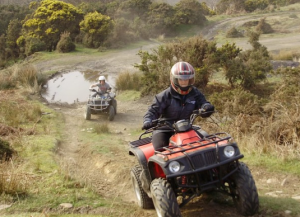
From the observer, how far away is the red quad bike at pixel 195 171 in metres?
4.56

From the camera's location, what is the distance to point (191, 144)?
4914 millimetres

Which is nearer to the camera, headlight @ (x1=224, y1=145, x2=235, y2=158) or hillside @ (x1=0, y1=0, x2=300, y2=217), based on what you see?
headlight @ (x1=224, y1=145, x2=235, y2=158)

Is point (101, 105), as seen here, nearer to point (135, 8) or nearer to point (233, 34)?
point (233, 34)

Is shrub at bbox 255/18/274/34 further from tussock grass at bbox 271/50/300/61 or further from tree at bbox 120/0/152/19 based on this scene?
tussock grass at bbox 271/50/300/61

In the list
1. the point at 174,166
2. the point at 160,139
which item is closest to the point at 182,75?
the point at 160,139

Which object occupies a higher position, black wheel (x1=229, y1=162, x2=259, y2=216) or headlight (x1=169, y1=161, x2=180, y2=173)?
headlight (x1=169, y1=161, x2=180, y2=173)

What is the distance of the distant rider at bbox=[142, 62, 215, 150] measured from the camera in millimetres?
5320

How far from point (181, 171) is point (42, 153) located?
16.4 feet

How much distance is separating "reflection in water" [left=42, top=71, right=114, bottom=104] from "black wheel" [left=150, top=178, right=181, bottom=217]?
12.7 meters

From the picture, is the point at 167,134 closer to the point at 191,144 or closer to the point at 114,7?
the point at 191,144

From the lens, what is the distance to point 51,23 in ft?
97.4

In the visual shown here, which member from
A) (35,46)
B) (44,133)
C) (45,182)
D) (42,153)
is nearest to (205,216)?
(45,182)

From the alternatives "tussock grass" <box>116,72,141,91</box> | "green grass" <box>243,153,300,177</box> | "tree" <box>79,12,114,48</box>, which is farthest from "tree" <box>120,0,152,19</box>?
"green grass" <box>243,153,300,177</box>

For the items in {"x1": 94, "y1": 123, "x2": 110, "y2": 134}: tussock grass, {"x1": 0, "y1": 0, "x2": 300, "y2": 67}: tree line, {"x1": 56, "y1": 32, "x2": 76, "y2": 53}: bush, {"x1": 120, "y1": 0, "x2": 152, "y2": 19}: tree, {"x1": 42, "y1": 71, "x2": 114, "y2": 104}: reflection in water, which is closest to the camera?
{"x1": 94, "y1": 123, "x2": 110, "y2": 134}: tussock grass
